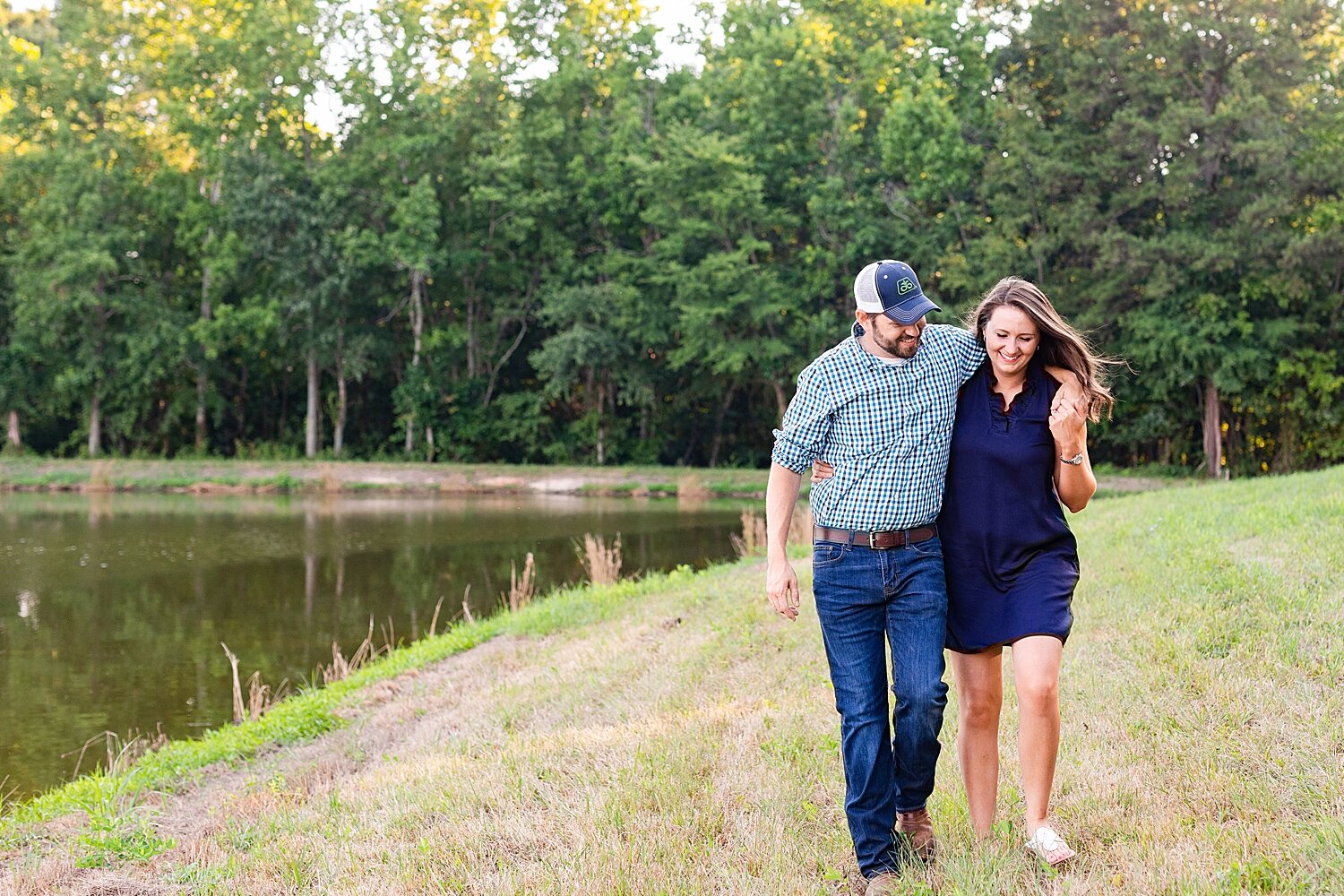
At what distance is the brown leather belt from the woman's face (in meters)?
0.63

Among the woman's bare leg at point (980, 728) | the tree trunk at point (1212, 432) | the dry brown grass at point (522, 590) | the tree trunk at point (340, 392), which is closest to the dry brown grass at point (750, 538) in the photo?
the dry brown grass at point (522, 590)

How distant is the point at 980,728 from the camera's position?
437 centimetres

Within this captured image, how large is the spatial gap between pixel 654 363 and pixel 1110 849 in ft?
122

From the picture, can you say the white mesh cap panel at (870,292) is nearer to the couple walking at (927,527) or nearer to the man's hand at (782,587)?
the couple walking at (927,527)

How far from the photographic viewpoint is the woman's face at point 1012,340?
168 inches

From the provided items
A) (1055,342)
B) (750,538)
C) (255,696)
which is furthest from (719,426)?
(1055,342)

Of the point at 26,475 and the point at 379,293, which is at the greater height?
the point at 379,293

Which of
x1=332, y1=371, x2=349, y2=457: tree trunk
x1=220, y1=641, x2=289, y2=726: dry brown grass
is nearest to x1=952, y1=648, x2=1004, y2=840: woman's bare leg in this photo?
x1=220, y1=641, x2=289, y2=726: dry brown grass

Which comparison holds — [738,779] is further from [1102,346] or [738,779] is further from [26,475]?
[26,475]

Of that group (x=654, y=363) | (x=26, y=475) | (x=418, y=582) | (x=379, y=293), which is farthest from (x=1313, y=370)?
(x=26, y=475)

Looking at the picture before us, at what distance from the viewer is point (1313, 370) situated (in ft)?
100

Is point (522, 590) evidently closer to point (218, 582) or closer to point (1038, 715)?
point (218, 582)

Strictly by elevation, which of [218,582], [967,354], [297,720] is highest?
[967,354]

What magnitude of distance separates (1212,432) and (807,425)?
31183mm
